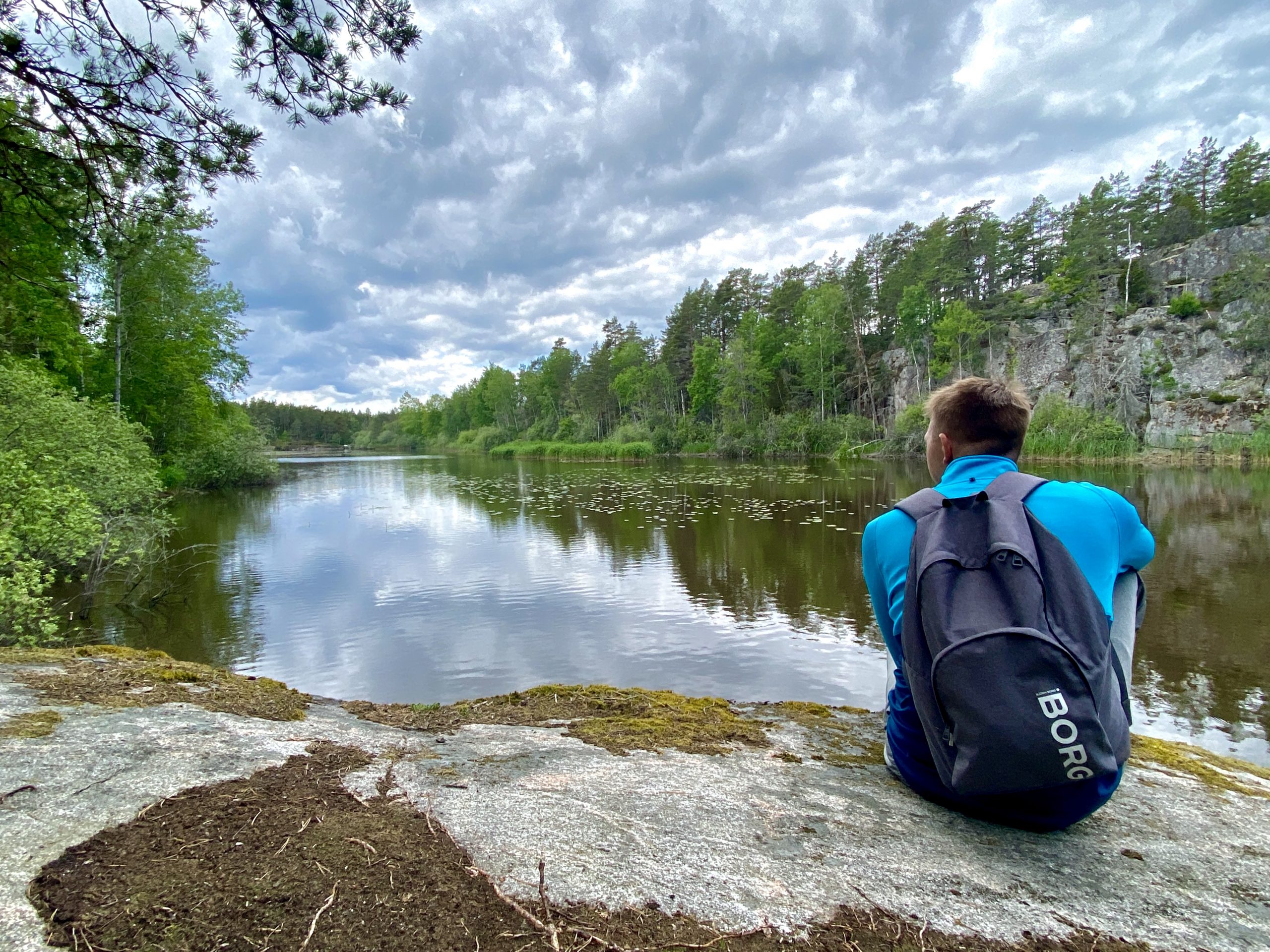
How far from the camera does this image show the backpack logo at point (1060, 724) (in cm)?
166

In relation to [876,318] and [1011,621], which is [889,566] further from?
[876,318]

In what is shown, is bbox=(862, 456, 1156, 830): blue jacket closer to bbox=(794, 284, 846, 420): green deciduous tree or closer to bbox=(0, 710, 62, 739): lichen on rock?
bbox=(0, 710, 62, 739): lichen on rock

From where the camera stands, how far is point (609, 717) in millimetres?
3678

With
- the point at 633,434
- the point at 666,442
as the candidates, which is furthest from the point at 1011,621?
Answer: the point at 633,434

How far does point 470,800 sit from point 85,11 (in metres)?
4.93

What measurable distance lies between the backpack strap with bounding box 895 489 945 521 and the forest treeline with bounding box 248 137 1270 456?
131 ft

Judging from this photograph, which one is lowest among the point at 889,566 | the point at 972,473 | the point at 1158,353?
the point at 889,566

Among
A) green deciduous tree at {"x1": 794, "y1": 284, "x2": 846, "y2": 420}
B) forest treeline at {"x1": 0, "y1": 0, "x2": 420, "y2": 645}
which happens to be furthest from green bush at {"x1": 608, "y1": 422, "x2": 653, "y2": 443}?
forest treeline at {"x1": 0, "y1": 0, "x2": 420, "y2": 645}

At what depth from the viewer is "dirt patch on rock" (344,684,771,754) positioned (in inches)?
125

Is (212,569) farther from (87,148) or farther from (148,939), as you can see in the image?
(148,939)

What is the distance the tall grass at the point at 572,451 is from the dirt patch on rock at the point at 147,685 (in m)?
49.7

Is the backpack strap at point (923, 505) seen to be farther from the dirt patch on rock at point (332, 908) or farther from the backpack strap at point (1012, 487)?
the dirt patch on rock at point (332, 908)

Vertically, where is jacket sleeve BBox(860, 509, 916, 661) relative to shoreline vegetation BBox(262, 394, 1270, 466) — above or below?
below

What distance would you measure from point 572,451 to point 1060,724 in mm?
61447
